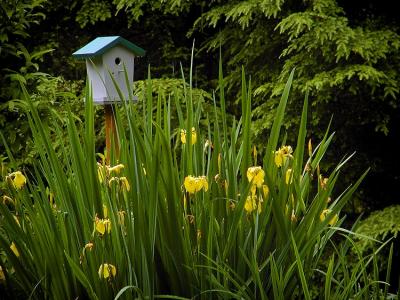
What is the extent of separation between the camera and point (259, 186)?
184cm

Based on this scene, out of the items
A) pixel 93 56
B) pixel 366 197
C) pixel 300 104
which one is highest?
pixel 93 56

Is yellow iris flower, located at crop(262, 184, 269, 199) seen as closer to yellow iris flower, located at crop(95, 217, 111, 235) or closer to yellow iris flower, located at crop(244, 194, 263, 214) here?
yellow iris flower, located at crop(244, 194, 263, 214)

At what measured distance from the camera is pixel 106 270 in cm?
170

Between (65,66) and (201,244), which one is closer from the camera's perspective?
(201,244)

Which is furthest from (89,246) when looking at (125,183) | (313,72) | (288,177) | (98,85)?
(313,72)

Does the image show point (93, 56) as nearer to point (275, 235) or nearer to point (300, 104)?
point (275, 235)

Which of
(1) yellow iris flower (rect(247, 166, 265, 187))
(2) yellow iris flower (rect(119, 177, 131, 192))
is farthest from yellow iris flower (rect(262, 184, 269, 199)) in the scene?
(2) yellow iris flower (rect(119, 177, 131, 192))

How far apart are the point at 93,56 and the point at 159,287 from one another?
5.64ft

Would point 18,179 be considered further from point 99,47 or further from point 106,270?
point 99,47

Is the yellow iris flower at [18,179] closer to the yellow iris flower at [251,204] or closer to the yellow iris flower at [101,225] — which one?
the yellow iris flower at [101,225]

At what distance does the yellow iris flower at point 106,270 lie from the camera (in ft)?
5.57

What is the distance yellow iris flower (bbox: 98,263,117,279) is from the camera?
5.57ft

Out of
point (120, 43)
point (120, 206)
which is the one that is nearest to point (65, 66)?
point (120, 43)

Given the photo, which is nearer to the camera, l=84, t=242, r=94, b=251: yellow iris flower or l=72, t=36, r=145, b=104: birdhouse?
l=84, t=242, r=94, b=251: yellow iris flower
